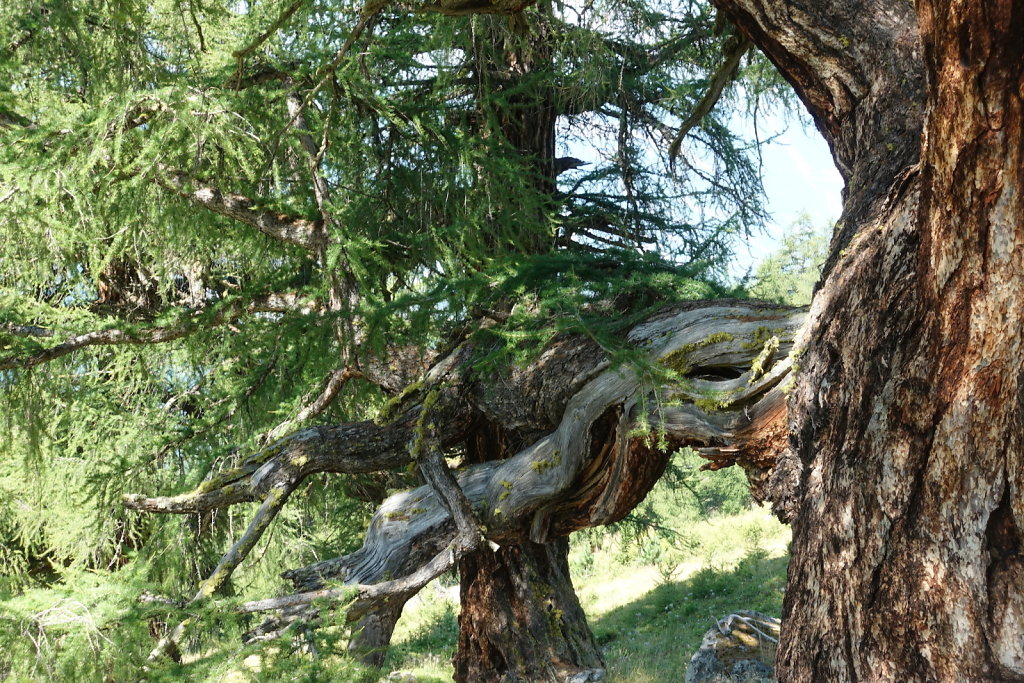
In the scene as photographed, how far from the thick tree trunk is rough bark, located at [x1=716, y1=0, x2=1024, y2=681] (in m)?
2.62

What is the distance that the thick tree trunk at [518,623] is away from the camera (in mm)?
5820

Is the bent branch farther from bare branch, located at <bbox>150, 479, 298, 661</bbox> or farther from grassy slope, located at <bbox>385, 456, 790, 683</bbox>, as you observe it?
grassy slope, located at <bbox>385, 456, 790, 683</bbox>

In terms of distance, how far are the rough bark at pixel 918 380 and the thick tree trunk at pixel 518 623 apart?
262 centimetres

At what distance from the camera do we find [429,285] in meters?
5.29

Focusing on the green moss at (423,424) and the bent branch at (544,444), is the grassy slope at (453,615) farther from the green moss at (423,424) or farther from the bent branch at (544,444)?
the green moss at (423,424)

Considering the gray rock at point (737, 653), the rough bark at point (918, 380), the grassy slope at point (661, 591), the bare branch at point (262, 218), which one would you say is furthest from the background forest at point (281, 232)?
the grassy slope at point (661, 591)

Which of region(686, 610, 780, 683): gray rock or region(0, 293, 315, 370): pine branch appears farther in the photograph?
region(686, 610, 780, 683): gray rock

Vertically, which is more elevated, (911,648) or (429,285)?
(429,285)

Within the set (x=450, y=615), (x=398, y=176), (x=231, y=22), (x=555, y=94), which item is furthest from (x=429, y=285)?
(x=450, y=615)

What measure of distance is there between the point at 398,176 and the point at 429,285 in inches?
39.7

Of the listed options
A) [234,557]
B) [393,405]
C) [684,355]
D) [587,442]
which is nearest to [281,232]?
[393,405]

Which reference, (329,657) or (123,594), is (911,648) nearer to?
(329,657)

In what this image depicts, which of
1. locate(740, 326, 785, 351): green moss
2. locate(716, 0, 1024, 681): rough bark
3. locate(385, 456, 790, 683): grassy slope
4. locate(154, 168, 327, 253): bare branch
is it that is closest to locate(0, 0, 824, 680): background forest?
locate(154, 168, 327, 253): bare branch

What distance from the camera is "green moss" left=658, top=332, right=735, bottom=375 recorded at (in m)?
4.11
